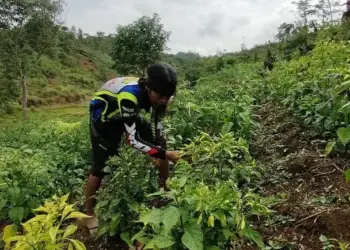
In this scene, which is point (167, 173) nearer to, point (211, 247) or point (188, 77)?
point (211, 247)

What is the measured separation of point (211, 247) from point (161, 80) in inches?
55.3

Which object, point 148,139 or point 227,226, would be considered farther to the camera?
point 148,139

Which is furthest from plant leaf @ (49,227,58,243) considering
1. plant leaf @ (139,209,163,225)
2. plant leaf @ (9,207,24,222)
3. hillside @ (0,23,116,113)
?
hillside @ (0,23,116,113)

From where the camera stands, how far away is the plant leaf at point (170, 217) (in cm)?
184

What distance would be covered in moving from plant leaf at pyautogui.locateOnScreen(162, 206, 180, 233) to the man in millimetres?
1094

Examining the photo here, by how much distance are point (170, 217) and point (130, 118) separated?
1382mm

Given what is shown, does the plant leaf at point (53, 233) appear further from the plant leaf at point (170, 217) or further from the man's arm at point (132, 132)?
the man's arm at point (132, 132)

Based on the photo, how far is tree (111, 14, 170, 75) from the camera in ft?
96.4

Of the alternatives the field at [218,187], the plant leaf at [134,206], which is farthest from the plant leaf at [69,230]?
A: the plant leaf at [134,206]

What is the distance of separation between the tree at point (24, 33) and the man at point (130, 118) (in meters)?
22.5

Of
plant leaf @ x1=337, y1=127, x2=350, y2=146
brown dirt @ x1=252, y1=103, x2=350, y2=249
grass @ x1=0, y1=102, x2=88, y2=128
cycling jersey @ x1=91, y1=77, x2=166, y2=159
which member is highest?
grass @ x1=0, y1=102, x2=88, y2=128

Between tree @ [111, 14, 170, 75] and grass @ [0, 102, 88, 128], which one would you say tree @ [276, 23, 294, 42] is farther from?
grass @ [0, 102, 88, 128]

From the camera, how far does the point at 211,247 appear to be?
6.59 feet

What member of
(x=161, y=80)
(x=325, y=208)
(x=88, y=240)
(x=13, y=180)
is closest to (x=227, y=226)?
(x=325, y=208)
